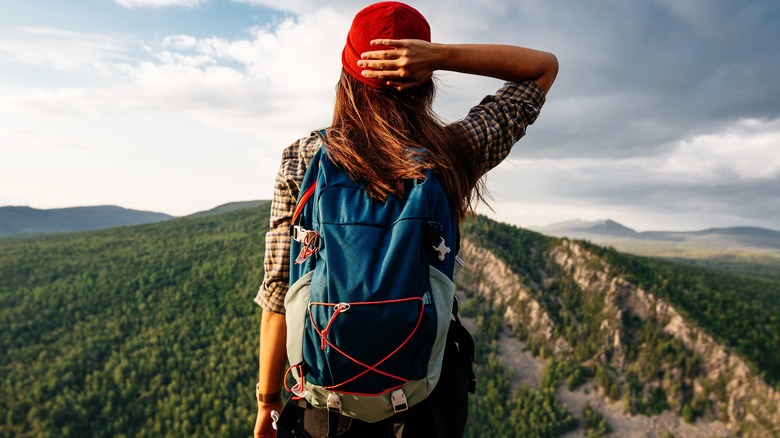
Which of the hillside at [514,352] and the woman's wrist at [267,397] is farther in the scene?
the hillside at [514,352]

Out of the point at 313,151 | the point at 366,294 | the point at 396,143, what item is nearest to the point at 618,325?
the point at 396,143

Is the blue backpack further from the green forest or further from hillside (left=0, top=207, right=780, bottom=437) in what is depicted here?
the green forest

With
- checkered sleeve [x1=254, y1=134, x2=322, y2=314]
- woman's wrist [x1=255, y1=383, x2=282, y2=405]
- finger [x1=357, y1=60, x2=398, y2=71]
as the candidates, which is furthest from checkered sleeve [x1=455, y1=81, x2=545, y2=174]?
woman's wrist [x1=255, y1=383, x2=282, y2=405]

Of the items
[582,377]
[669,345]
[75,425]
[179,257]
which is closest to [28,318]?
[179,257]

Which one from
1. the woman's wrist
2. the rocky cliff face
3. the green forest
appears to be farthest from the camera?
the green forest

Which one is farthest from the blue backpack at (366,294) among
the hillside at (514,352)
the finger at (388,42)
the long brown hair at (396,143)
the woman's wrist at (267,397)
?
the hillside at (514,352)

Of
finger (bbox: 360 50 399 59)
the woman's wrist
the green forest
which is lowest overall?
the green forest

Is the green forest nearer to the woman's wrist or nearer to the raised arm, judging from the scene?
the woman's wrist

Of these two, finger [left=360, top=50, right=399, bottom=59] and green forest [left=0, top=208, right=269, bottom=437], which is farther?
green forest [left=0, top=208, right=269, bottom=437]

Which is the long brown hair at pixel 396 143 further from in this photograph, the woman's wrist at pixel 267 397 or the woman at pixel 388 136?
the woman's wrist at pixel 267 397

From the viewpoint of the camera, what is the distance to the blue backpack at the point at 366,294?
1876mm

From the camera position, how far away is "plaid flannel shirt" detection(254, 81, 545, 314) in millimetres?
2311

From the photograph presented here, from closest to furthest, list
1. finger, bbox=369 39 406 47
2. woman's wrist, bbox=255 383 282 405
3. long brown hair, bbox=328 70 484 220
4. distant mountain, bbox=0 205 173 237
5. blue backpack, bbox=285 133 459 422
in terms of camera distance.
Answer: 1. blue backpack, bbox=285 133 459 422
2. long brown hair, bbox=328 70 484 220
3. finger, bbox=369 39 406 47
4. woman's wrist, bbox=255 383 282 405
5. distant mountain, bbox=0 205 173 237

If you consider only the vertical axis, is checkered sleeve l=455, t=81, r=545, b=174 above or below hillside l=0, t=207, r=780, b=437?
above
